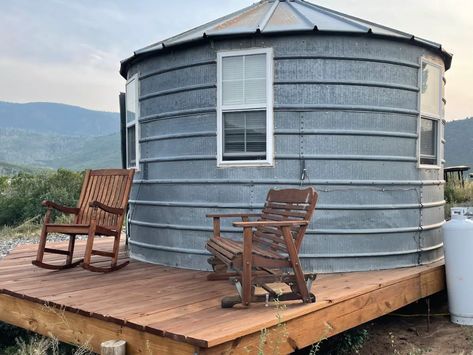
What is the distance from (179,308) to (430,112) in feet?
11.7

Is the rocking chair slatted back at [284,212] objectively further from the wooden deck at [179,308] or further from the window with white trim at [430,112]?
the window with white trim at [430,112]

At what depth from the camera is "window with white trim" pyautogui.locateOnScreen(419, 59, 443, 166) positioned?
5.09 metres

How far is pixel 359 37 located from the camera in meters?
4.64

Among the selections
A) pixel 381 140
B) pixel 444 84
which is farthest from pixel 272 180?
pixel 444 84

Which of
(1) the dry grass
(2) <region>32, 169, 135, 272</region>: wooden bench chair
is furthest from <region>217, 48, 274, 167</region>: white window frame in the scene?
(1) the dry grass

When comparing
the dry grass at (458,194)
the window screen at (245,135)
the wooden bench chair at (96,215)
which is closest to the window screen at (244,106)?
the window screen at (245,135)

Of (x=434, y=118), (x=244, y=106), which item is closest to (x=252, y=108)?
(x=244, y=106)

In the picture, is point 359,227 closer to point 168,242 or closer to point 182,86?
point 168,242

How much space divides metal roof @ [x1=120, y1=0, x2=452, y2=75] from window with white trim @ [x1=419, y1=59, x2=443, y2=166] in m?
0.26

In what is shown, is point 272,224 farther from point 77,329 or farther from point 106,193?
point 106,193

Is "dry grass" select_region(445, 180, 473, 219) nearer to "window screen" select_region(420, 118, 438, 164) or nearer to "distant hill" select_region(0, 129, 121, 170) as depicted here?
"window screen" select_region(420, 118, 438, 164)

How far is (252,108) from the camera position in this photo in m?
4.62

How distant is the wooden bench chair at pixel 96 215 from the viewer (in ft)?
15.1

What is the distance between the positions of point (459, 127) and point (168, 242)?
3695 cm
